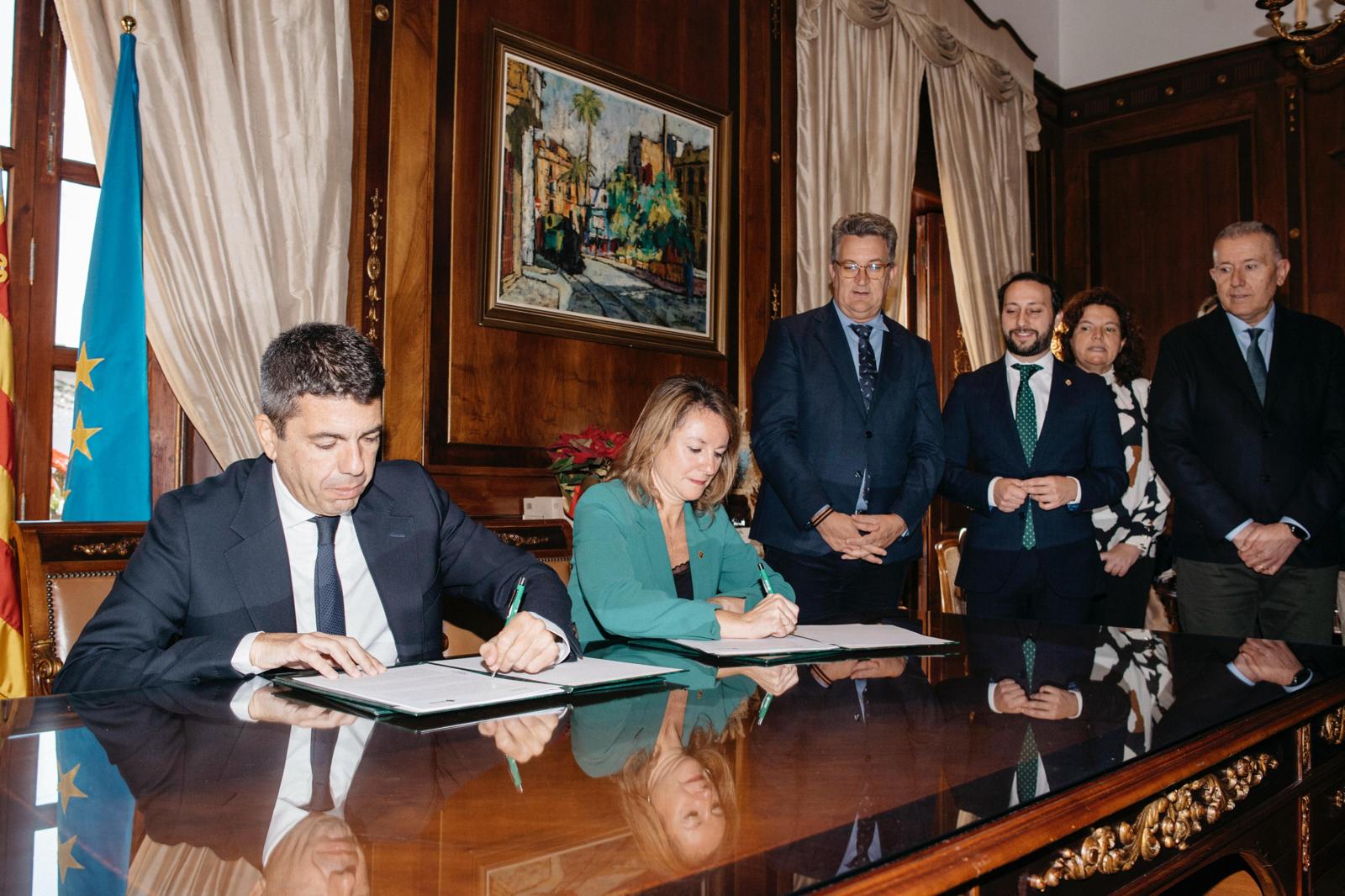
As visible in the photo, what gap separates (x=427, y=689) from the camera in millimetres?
1473

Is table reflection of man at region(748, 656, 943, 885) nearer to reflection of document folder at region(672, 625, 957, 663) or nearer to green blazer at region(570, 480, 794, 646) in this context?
reflection of document folder at region(672, 625, 957, 663)

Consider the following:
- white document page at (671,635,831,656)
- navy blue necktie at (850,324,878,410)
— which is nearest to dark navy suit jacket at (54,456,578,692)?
white document page at (671,635,831,656)

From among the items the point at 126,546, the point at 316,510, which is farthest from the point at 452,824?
the point at 126,546

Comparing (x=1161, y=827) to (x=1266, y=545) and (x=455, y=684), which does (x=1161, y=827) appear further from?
(x=1266, y=545)

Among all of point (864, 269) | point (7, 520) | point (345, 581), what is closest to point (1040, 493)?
point (864, 269)

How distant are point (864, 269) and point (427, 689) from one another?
222 centimetres

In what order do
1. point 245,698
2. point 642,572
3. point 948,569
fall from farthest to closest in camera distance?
point 948,569
point 642,572
point 245,698

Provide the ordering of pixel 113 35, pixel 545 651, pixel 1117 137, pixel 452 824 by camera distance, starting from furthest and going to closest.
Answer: pixel 1117 137
pixel 113 35
pixel 545 651
pixel 452 824

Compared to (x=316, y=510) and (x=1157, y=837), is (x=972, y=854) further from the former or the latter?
(x=316, y=510)

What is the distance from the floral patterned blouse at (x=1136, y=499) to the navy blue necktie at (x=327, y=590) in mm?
2513

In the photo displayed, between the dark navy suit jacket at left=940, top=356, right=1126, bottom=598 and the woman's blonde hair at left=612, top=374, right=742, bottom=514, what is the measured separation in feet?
3.40

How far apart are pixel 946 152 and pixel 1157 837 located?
558 centimetres

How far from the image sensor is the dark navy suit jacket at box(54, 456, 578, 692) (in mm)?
1621

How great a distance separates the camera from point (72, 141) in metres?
3.32
